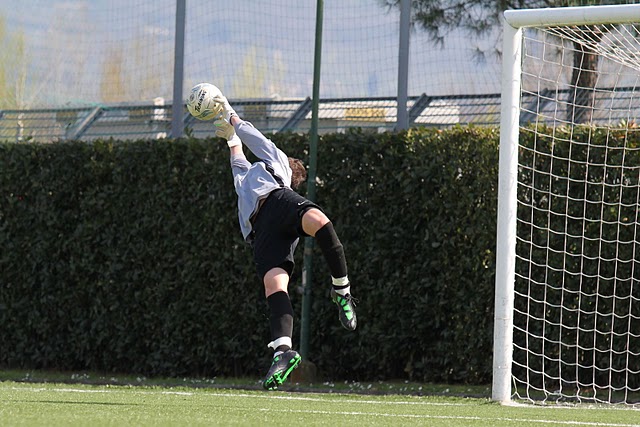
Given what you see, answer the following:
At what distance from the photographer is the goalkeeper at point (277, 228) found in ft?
24.5

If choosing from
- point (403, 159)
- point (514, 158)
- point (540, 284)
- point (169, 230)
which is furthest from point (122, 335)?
point (514, 158)

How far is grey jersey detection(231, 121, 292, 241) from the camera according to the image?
303 inches

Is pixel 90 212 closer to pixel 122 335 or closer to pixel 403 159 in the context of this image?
pixel 122 335

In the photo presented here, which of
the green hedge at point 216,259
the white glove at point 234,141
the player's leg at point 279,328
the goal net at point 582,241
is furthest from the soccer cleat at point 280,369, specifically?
the green hedge at point 216,259

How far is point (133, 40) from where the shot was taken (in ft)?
43.1

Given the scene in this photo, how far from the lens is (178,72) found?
12.5 m

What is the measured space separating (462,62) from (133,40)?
13.1ft

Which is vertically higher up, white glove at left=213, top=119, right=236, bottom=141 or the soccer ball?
the soccer ball

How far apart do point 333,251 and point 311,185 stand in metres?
3.50

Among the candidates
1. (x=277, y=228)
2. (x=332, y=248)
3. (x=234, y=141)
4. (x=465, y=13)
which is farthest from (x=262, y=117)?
(x=332, y=248)

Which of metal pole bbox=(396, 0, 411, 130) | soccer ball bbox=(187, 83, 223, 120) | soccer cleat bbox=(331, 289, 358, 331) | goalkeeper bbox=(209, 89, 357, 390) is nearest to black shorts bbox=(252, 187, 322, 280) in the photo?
goalkeeper bbox=(209, 89, 357, 390)

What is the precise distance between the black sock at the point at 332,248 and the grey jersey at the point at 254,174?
0.49 m

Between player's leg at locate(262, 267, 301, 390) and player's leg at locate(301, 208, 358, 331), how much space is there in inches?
13.0

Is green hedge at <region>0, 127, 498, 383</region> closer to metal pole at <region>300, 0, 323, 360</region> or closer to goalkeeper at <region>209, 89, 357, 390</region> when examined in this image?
metal pole at <region>300, 0, 323, 360</region>
